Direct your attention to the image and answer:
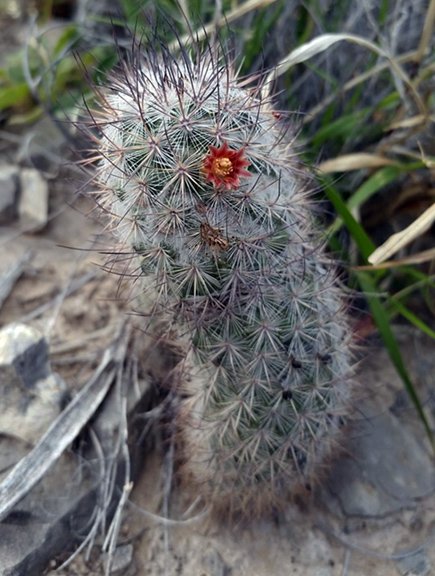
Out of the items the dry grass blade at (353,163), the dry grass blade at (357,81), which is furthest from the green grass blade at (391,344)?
the dry grass blade at (357,81)

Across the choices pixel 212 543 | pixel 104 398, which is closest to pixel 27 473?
pixel 104 398

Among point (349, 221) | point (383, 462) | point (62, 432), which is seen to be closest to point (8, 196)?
point (62, 432)

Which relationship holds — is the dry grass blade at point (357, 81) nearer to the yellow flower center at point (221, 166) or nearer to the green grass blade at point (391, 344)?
the green grass blade at point (391, 344)

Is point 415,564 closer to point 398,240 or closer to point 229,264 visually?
point 398,240

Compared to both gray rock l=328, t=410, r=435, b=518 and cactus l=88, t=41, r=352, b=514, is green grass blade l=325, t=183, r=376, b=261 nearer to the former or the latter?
cactus l=88, t=41, r=352, b=514

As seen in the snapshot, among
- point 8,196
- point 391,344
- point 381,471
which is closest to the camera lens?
point 391,344

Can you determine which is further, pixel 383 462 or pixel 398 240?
pixel 383 462

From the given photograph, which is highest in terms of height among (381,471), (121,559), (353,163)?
(353,163)

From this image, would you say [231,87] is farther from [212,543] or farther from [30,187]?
[30,187]
